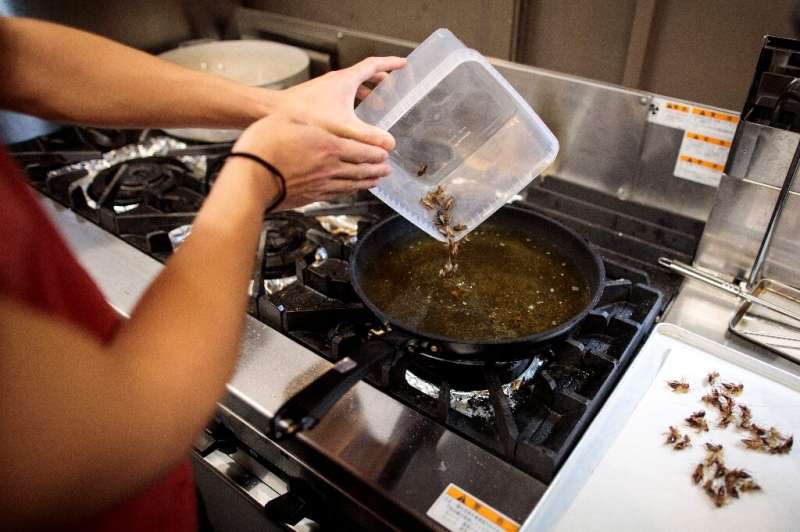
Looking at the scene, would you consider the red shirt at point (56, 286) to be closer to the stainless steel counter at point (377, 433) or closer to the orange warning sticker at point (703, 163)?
the stainless steel counter at point (377, 433)

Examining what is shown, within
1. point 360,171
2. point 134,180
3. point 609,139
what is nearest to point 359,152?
point 360,171

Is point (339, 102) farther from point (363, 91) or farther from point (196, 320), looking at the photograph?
point (196, 320)

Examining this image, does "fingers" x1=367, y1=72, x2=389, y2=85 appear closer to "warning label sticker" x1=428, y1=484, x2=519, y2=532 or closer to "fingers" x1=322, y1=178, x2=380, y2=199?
"fingers" x1=322, y1=178, x2=380, y2=199

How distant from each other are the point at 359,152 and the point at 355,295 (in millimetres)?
291

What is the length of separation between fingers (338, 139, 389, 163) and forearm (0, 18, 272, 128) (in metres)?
0.14

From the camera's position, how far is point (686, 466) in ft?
2.66

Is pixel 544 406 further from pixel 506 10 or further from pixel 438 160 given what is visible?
pixel 506 10

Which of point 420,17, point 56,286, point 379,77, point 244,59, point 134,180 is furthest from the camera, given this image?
point 244,59

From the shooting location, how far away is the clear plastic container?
91 cm

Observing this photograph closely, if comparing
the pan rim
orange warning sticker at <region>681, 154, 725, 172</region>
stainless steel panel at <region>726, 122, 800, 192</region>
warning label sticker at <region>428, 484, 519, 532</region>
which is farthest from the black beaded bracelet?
orange warning sticker at <region>681, 154, 725, 172</region>

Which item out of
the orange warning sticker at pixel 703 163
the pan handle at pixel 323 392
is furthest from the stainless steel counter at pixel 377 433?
the orange warning sticker at pixel 703 163

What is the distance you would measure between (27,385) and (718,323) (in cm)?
99

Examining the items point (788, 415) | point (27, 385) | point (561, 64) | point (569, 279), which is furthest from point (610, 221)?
point (27, 385)

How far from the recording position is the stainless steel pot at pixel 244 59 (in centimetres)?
159
